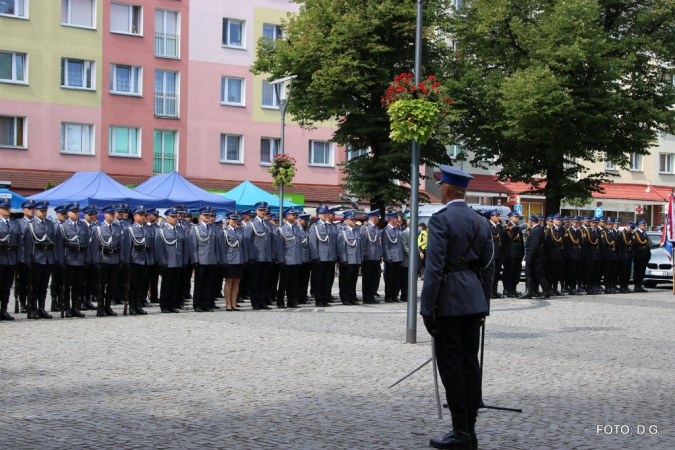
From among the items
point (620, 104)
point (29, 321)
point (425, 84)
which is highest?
point (620, 104)

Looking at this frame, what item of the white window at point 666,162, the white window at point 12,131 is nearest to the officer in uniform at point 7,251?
the white window at point 12,131

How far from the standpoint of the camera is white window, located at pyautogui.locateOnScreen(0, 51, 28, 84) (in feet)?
131

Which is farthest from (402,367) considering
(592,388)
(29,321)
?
(29,321)

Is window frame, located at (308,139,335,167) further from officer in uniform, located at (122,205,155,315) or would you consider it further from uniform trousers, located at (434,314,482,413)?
uniform trousers, located at (434,314,482,413)

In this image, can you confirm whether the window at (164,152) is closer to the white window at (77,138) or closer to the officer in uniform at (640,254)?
the white window at (77,138)

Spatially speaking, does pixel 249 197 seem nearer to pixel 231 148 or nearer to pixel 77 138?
pixel 77 138

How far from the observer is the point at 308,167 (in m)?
49.6

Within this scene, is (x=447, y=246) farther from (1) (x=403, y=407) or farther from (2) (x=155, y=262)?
(2) (x=155, y=262)

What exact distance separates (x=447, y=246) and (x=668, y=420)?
2.70 metres

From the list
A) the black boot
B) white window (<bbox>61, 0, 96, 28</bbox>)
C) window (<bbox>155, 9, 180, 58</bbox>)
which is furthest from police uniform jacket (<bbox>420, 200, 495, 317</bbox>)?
window (<bbox>155, 9, 180, 58</bbox>)

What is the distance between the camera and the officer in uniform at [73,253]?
54.6 ft

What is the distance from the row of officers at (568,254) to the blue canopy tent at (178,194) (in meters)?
10.1

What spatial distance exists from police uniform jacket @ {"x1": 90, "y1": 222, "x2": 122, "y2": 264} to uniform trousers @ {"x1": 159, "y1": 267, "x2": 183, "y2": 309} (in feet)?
3.89

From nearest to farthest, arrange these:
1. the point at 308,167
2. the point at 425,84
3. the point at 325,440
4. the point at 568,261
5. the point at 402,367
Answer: the point at 325,440 < the point at 402,367 < the point at 425,84 < the point at 568,261 < the point at 308,167
